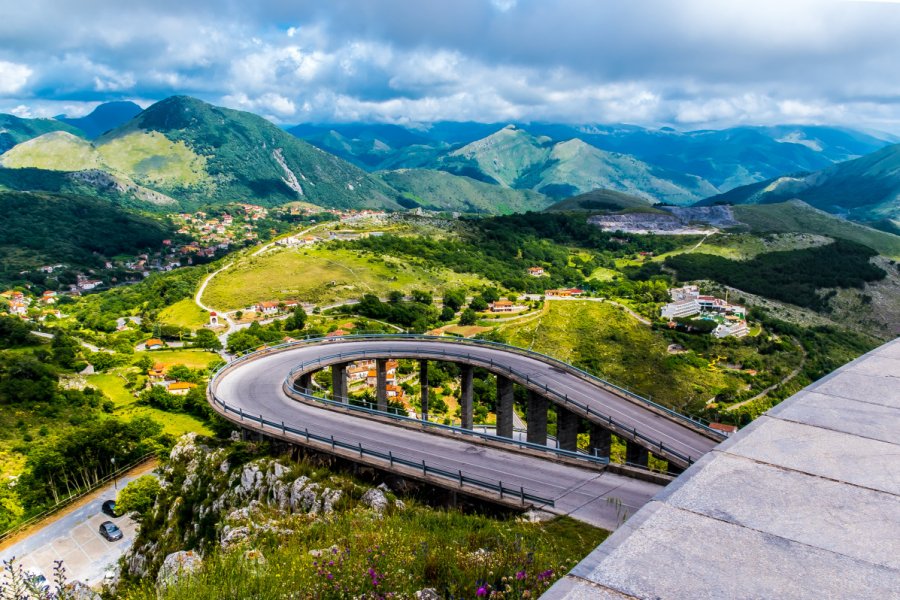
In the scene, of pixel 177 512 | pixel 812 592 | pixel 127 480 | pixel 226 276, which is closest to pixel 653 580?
pixel 812 592

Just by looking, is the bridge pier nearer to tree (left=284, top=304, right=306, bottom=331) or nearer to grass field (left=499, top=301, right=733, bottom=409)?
grass field (left=499, top=301, right=733, bottom=409)

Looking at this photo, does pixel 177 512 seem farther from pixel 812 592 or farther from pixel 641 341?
pixel 641 341

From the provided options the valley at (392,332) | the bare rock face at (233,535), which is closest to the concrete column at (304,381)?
the valley at (392,332)

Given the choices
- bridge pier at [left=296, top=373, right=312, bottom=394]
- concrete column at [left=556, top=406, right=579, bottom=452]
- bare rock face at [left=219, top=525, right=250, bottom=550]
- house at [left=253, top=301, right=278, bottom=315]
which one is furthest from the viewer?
house at [left=253, top=301, right=278, bottom=315]

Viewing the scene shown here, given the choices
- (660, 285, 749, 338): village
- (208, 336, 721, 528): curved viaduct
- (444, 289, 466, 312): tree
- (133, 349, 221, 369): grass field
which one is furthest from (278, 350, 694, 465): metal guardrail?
(660, 285, 749, 338): village

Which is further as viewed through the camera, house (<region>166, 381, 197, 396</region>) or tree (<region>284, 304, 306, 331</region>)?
tree (<region>284, 304, 306, 331</region>)
